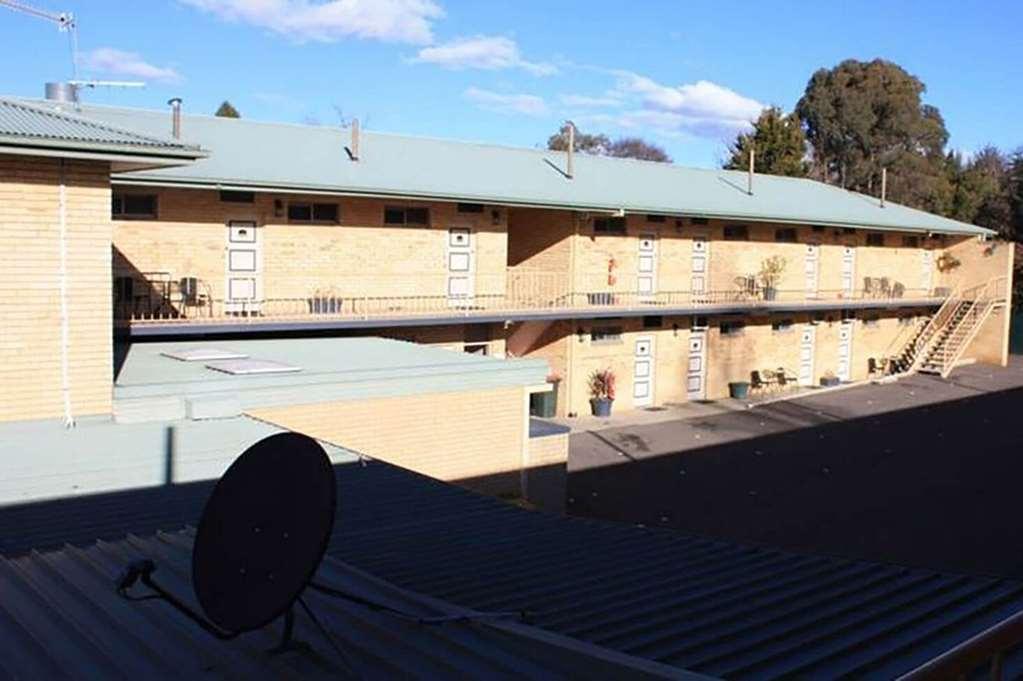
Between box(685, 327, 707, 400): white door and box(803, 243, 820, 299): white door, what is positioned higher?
box(803, 243, 820, 299): white door

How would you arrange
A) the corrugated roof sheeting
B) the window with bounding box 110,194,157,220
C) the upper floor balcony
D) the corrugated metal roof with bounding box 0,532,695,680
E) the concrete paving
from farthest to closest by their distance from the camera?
the upper floor balcony, the window with bounding box 110,194,157,220, the concrete paving, the corrugated roof sheeting, the corrugated metal roof with bounding box 0,532,695,680

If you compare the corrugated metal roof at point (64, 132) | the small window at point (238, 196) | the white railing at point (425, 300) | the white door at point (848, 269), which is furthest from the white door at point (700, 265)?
the corrugated metal roof at point (64, 132)

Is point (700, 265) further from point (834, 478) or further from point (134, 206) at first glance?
point (134, 206)

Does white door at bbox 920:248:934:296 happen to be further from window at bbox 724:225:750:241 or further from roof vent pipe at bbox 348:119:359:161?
roof vent pipe at bbox 348:119:359:161

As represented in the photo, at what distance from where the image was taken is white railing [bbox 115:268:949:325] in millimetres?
21234

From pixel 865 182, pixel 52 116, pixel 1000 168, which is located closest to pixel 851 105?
pixel 865 182

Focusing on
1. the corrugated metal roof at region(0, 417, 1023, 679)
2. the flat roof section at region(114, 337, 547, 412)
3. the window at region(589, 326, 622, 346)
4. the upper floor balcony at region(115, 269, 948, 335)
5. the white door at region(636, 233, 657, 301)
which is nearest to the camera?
the corrugated metal roof at region(0, 417, 1023, 679)

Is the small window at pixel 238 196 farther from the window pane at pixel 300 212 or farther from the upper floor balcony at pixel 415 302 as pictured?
the upper floor balcony at pixel 415 302

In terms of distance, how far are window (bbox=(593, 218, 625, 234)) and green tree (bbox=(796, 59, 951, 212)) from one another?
4276 cm

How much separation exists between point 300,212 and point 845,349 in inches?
911

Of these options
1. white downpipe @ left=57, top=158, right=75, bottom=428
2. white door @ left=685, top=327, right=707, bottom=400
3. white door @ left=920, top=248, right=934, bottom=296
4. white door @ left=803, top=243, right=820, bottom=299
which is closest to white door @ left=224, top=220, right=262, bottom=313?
white downpipe @ left=57, top=158, right=75, bottom=428

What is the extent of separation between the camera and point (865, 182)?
67812mm

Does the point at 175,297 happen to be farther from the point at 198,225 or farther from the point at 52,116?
the point at 52,116

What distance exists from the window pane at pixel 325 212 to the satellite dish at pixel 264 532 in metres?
19.1
